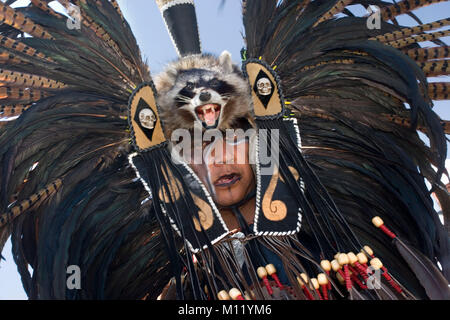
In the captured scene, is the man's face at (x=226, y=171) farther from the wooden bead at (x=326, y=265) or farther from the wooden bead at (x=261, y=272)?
the wooden bead at (x=326, y=265)

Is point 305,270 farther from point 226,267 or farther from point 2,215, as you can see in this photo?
point 2,215

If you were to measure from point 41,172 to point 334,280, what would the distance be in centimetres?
202

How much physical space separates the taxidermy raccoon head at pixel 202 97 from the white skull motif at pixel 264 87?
0.17m

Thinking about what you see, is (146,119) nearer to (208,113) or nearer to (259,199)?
(208,113)

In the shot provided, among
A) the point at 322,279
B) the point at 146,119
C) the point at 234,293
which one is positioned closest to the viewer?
the point at 234,293

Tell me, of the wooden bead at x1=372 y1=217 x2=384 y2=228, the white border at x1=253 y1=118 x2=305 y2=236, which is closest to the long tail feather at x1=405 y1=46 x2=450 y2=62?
the white border at x1=253 y1=118 x2=305 y2=236

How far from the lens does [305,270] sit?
2877mm

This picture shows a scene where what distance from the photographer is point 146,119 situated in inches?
127

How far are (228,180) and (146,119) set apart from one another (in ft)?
2.32

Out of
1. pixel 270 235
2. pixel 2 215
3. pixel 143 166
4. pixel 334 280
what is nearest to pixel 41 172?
pixel 2 215

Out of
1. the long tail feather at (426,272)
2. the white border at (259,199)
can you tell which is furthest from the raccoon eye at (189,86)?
the long tail feather at (426,272)

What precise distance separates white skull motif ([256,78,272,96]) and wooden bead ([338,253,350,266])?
1221mm

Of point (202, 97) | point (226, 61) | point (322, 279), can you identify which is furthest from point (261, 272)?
point (226, 61)

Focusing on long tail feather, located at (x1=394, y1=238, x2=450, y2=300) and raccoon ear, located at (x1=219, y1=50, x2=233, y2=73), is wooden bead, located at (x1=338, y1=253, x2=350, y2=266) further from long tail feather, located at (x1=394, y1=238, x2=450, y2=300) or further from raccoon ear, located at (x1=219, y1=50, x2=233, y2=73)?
raccoon ear, located at (x1=219, y1=50, x2=233, y2=73)
